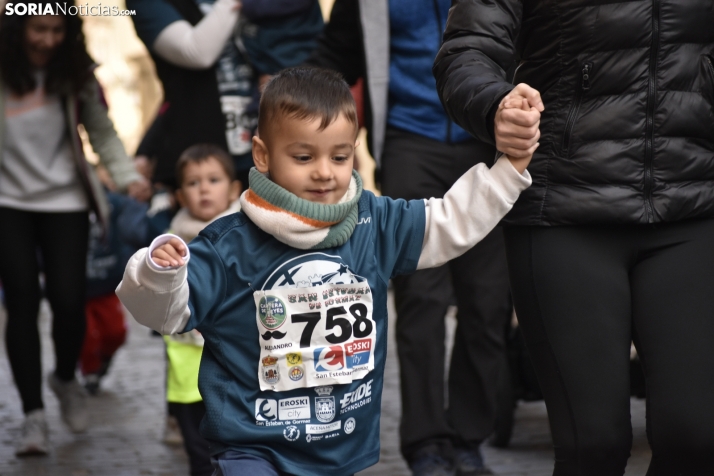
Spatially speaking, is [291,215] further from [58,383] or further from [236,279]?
[58,383]

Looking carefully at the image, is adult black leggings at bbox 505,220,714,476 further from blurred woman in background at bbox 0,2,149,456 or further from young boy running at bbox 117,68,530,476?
blurred woman in background at bbox 0,2,149,456

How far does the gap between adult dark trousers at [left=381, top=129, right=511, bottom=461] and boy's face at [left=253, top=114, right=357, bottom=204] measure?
67.8 inches

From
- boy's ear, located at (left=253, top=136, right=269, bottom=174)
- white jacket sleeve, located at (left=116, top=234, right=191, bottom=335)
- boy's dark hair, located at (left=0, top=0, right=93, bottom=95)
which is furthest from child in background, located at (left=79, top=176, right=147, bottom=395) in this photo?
white jacket sleeve, located at (left=116, top=234, right=191, bottom=335)

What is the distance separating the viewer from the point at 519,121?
103 inches

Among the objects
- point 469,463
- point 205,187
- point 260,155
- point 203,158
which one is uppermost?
point 260,155

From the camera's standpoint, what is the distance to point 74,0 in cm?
568

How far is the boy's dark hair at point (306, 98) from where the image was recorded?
2.88m

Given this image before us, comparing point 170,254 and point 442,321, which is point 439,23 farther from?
point 170,254

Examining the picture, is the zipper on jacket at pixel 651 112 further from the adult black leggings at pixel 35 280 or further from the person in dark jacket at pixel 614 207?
the adult black leggings at pixel 35 280

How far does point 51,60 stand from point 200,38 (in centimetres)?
96

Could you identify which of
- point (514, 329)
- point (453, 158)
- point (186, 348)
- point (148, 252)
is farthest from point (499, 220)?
point (514, 329)

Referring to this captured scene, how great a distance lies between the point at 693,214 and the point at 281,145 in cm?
107

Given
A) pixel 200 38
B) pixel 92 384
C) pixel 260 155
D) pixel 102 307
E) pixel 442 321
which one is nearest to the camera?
pixel 260 155

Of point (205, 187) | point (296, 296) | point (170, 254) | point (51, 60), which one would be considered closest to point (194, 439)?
point (205, 187)
